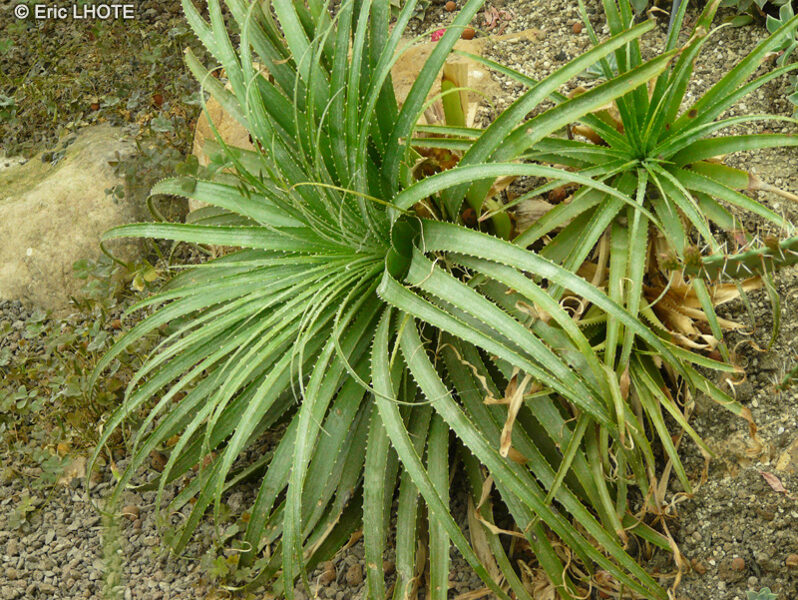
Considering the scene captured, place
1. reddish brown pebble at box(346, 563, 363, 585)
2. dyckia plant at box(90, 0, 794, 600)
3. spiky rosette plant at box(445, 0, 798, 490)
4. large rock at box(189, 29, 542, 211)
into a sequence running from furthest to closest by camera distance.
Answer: large rock at box(189, 29, 542, 211) < reddish brown pebble at box(346, 563, 363, 585) < spiky rosette plant at box(445, 0, 798, 490) < dyckia plant at box(90, 0, 794, 600)

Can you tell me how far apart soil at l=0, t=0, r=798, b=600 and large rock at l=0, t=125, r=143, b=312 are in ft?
0.69

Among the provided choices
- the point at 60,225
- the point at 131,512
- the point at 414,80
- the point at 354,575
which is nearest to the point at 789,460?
the point at 354,575

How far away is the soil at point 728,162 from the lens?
1.86 meters

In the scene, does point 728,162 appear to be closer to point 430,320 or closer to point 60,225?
point 430,320

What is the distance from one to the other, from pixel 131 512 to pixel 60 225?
1237mm

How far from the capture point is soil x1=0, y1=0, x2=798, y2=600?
1859 mm

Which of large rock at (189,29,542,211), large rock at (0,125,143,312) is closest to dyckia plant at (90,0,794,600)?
large rock at (189,29,542,211)

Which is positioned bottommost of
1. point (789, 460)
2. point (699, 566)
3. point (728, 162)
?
point (699, 566)

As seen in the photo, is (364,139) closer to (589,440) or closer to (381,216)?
(381,216)

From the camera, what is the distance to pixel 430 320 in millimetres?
1656

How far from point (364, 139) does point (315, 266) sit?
38cm

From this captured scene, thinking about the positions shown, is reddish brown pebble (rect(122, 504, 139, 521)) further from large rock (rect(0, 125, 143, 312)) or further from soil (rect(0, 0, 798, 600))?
large rock (rect(0, 125, 143, 312))

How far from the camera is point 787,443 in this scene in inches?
74.2

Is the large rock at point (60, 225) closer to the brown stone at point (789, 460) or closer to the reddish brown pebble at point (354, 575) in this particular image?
the reddish brown pebble at point (354, 575)
